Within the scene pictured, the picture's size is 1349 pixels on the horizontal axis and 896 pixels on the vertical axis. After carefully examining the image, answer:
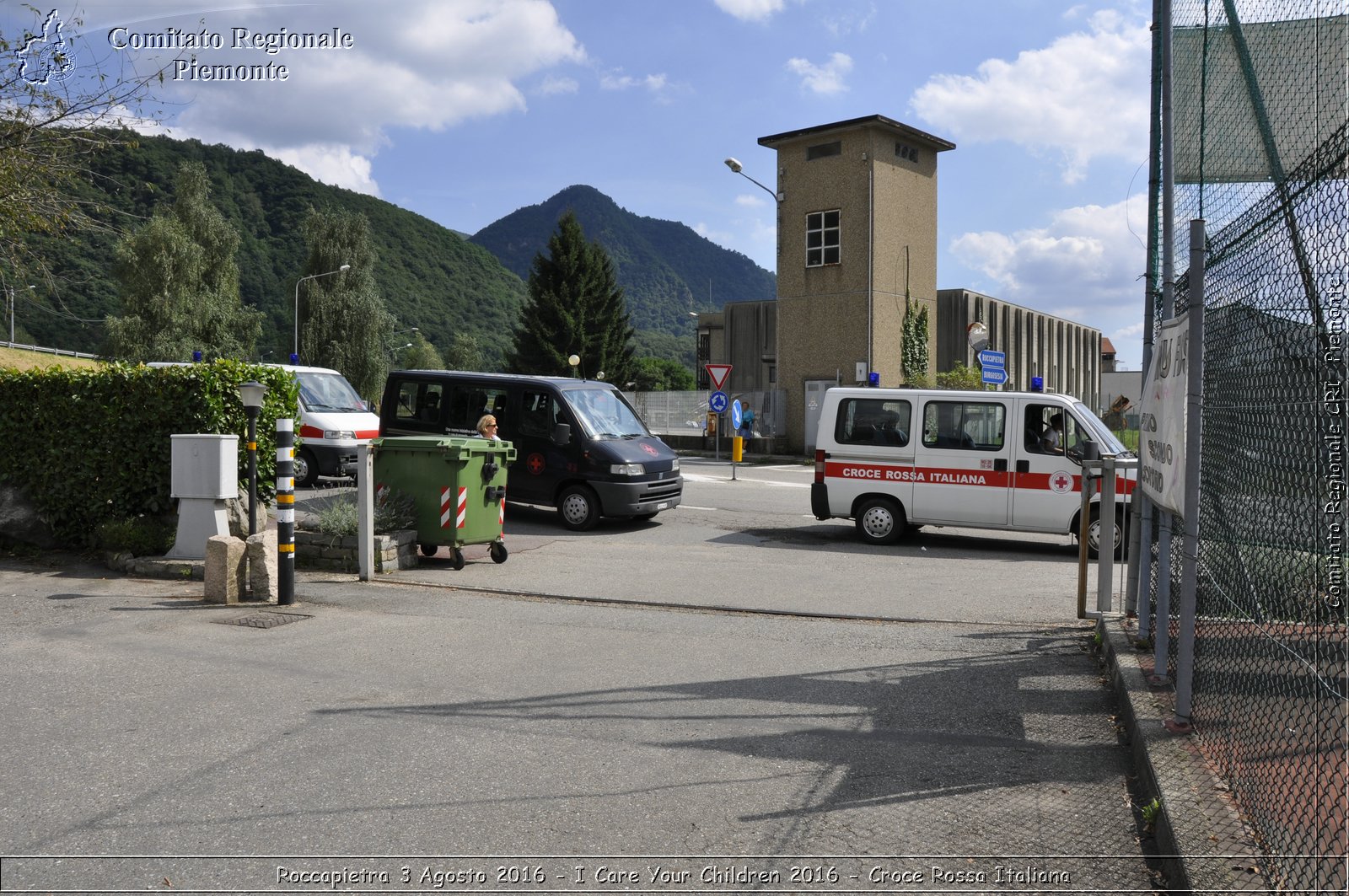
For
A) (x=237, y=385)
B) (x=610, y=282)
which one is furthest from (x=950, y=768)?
(x=610, y=282)

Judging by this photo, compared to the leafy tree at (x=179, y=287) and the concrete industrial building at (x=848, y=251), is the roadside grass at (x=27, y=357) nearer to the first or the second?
the leafy tree at (x=179, y=287)

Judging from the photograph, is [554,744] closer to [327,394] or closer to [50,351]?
[327,394]

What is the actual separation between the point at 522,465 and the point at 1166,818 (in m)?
12.1

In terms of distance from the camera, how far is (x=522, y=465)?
15.2 metres

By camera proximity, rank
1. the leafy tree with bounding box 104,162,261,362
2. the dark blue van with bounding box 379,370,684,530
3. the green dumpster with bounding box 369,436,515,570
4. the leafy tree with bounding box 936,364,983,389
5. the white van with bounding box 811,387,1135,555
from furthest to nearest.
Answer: the leafy tree with bounding box 104,162,261,362 < the leafy tree with bounding box 936,364,983,389 < the dark blue van with bounding box 379,370,684,530 < the white van with bounding box 811,387,1135,555 < the green dumpster with bounding box 369,436,515,570

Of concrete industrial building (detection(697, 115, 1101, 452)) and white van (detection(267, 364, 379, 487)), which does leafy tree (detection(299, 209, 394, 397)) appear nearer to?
concrete industrial building (detection(697, 115, 1101, 452))

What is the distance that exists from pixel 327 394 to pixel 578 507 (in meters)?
6.58

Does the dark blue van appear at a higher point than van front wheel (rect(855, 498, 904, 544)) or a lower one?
higher

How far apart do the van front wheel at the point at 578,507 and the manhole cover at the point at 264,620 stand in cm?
655

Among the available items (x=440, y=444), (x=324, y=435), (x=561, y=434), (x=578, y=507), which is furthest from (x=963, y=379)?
(x=440, y=444)

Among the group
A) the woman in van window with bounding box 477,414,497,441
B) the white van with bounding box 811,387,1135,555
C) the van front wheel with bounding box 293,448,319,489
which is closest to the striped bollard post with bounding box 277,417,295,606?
the woman in van window with bounding box 477,414,497,441

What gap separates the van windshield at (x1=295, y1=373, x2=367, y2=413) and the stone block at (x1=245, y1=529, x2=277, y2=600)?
372 inches

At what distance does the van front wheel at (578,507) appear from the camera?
48.3 ft

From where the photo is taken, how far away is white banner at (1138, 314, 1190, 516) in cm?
495
